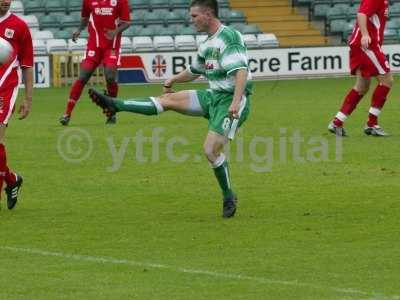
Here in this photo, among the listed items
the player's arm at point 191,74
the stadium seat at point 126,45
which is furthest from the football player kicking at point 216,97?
the stadium seat at point 126,45

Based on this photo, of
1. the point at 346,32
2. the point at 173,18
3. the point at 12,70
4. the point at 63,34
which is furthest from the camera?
the point at 173,18

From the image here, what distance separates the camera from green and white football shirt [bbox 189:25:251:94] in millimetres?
11570

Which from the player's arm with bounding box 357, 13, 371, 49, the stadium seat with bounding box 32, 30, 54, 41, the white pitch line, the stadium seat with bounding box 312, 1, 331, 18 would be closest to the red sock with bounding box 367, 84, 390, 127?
the player's arm with bounding box 357, 13, 371, 49

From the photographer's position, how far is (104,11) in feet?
67.7

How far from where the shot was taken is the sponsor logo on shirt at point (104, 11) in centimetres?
2064

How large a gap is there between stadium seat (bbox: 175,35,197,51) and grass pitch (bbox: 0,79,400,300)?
12525 mm

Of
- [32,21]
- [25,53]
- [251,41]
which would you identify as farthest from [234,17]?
[25,53]

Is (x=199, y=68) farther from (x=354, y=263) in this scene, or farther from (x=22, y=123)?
(x=22, y=123)

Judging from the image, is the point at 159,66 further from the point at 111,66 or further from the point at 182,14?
the point at 111,66

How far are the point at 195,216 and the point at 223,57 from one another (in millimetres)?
1418

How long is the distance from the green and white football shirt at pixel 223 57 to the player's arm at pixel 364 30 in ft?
19.3

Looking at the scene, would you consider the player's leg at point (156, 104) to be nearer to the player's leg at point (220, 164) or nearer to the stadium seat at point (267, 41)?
the player's leg at point (220, 164)

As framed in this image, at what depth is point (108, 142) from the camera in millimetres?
18094

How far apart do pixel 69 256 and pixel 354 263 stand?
2068 millimetres
